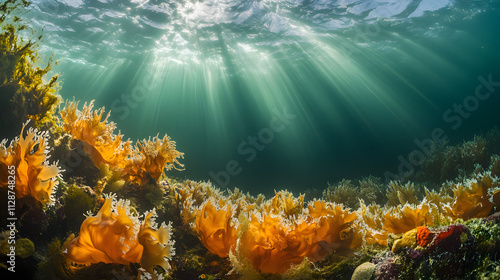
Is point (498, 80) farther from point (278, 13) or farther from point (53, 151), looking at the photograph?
point (53, 151)

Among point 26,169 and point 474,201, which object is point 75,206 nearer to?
point 26,169

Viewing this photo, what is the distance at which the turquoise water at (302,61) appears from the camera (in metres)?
15.5

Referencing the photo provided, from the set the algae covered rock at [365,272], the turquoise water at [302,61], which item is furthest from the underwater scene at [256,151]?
the turquoise water at [302,61]

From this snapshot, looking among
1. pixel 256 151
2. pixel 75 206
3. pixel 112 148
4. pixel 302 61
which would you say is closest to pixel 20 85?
pixel 112 148

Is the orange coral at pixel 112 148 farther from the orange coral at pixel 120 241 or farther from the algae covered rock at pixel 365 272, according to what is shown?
the algae covered rock at pixel 365 272

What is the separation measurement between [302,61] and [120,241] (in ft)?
Result: 81.4

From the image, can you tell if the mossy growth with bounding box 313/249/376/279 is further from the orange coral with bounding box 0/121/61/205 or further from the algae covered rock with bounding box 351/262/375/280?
the orange coral with bounding box 0/121/61/205

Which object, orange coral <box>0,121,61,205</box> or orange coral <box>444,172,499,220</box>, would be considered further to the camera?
orange coral <box>444,172,499,220</box>

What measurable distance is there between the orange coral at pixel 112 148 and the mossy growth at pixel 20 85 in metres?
0.29

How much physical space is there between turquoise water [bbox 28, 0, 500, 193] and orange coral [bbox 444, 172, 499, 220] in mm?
12057

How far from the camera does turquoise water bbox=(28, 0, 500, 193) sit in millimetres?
15516

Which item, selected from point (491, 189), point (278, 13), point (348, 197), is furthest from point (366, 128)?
point (491, 189)

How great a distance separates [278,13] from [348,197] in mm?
12483

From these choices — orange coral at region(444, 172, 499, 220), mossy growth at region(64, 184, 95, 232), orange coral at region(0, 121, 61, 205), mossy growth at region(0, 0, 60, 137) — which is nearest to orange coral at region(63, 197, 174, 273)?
orange coral at region(0, 121, 61, 205)
